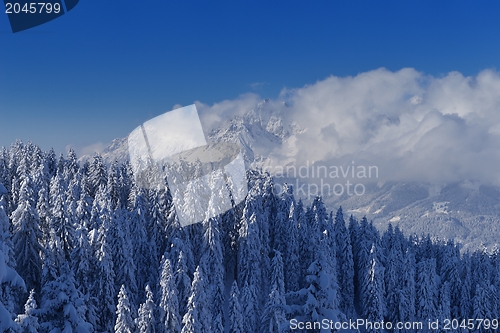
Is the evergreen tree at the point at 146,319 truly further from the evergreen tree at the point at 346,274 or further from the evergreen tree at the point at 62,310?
the evergreen tree at the point at 346,274

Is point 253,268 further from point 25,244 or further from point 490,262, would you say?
point 490,262

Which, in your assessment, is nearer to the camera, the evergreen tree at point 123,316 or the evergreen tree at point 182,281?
the evergreen tree at point 123,316

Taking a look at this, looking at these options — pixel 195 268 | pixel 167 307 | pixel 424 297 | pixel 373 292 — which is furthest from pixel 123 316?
pixel 424 297

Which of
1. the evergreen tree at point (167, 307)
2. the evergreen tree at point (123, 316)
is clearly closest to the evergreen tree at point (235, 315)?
the evergreen tree at point (167, 307)

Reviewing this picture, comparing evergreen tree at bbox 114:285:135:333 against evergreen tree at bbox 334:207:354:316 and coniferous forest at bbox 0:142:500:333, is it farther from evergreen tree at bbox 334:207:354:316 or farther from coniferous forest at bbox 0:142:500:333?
evergreen tree at bbox 334:207:354:316

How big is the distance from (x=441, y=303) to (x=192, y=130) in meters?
57.7

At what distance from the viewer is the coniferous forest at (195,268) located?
62.5ft

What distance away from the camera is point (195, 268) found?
46719 mm

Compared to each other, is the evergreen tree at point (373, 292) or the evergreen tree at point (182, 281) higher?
the evergreen tree at point (182, 281)

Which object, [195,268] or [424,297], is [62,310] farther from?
[424,297]

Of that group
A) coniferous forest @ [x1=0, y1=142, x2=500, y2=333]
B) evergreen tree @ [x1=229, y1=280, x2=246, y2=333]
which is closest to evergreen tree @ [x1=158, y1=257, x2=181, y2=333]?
coniferous forest @ [x1=0, y1=142, x2=500, y2=333]

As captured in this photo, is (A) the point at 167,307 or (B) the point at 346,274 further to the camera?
(B) the point at 346,274

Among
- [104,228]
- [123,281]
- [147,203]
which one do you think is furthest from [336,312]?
[147,203]

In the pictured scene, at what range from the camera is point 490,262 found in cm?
8281
